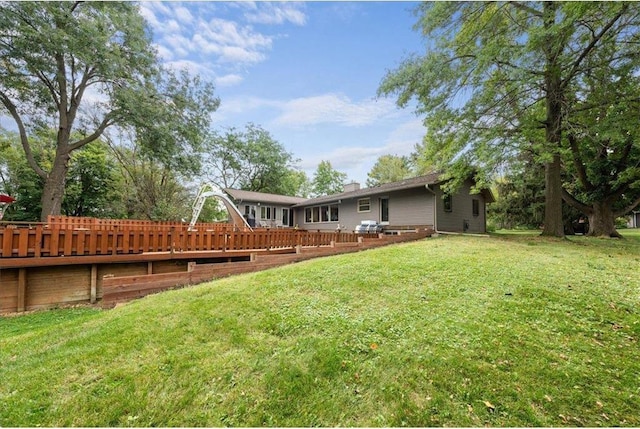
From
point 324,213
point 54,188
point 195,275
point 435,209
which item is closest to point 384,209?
point 435,209

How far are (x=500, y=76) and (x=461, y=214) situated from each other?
23.4ft

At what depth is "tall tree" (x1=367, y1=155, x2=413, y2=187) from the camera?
120ft

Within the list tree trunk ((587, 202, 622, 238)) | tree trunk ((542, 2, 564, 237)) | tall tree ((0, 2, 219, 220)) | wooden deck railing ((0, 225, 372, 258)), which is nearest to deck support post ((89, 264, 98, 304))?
wooden deck railing ((0, 225, 372, 258))

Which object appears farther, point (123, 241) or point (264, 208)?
point (264, 208)

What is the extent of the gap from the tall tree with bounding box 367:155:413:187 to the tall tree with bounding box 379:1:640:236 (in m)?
25.1

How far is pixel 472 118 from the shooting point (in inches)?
408

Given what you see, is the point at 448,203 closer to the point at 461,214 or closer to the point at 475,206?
the point at 461,214

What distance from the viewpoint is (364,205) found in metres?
16.6

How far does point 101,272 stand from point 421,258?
7038 millimetres

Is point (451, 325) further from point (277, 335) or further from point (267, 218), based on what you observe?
point (267, 218)

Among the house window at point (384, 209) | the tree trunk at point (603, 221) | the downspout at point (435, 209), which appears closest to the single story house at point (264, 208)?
the house window at point (384, 209)

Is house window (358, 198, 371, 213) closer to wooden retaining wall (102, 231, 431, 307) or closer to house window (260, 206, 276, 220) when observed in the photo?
house window (260, 206, 276, 220)

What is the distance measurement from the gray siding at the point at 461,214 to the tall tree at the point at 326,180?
25.6 m

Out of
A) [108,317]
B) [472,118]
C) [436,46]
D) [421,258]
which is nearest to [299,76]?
[436,46]
